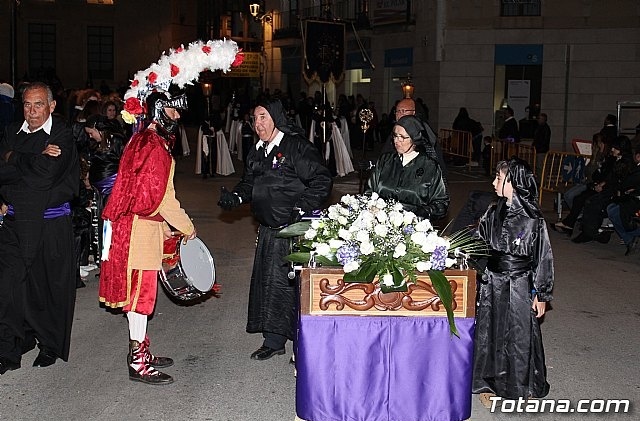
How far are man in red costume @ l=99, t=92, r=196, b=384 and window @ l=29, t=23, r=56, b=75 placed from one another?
46.4m

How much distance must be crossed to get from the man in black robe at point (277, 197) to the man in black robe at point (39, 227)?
4.21 feet

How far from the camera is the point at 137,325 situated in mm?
6371

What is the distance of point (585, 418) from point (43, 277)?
418cm

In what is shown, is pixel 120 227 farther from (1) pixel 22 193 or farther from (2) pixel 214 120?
(2) pixel 214 120

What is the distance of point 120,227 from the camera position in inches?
244

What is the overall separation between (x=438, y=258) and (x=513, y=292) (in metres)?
1.41

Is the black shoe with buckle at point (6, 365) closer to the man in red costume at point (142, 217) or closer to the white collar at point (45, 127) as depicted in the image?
the man in red costume at point (142, 217)

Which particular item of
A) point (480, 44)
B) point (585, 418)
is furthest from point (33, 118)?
point (480, 44)

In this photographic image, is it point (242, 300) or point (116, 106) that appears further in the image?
point (116, 106)

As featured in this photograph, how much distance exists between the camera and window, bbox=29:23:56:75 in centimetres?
4984

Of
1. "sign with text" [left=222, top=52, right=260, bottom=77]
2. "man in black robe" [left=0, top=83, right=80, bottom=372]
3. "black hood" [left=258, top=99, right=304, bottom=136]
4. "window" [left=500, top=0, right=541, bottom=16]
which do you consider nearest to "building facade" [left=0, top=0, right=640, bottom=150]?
"window" [left=500, top=0, right=541, bottom=16]

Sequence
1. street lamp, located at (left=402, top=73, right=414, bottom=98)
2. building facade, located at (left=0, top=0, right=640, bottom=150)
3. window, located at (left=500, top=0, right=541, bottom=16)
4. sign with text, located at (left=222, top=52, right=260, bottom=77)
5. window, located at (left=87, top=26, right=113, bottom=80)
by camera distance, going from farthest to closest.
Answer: window, located at (left=87, top=26, right=113, bottom=80) < sign with text, located at (left=222, top=52, right=260, bottom=77) < street lamp, located at (left=402, top=73, right=414, bottom=98) < window, located at (left=500, top=0, right=541, bottom=16) < building facade, located at (left=0, top=0, right=640, bottom=150)

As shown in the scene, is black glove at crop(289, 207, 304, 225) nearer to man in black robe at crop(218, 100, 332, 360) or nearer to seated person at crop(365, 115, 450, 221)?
man in black robe at crop(218, 100, 332, 360)

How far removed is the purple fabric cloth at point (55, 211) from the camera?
6.73m
